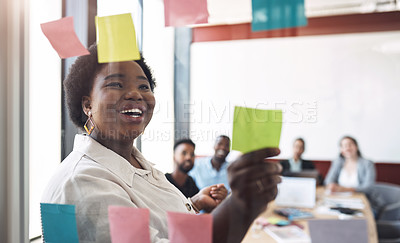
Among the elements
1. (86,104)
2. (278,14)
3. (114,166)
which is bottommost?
(114,166)

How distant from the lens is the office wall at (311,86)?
1.25ft

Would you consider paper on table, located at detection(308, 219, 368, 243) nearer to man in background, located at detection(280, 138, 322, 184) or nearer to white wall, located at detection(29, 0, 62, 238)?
man in background, located at detection(280, 138, 322, 184)

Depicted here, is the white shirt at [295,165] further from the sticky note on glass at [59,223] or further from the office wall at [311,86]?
the sticky note on glass at [59,223]

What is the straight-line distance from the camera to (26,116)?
0.64 m

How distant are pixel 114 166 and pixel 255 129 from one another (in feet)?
0.76

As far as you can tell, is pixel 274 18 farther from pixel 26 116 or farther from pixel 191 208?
pixel 26 116

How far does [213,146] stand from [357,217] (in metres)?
0.20

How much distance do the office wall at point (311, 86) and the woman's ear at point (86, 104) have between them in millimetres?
203

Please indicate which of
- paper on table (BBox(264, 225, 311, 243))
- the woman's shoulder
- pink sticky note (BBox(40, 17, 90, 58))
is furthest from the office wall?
pink sticky note (BBox(40, 17, 90, 58))

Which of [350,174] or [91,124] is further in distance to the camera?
[91,124]

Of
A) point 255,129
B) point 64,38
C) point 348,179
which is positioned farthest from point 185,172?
point 64,38

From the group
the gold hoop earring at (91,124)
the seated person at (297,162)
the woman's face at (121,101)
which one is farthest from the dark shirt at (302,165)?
the gold hoop earring at (91,124)

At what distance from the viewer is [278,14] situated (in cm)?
39

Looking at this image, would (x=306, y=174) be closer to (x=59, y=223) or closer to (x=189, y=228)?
(x=189, y=228)
